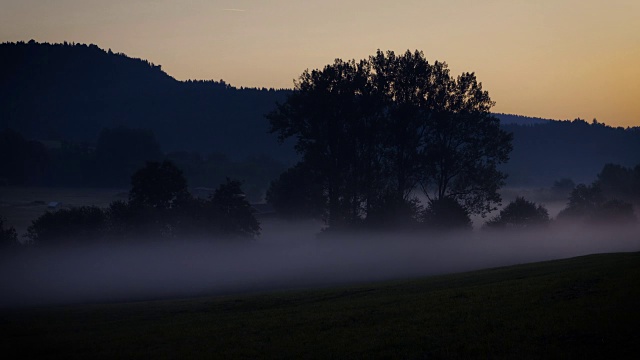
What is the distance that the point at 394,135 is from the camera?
92.2 meters

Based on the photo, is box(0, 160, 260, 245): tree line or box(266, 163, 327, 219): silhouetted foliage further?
box(266, 163, 327, 219): silhouetted foliage

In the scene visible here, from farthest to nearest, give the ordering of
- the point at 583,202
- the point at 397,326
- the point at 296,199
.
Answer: the point at 583,202 → the point at 296,199 → the point at 397,326

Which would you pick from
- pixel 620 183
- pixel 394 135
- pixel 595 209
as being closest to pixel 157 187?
pixel 394 135

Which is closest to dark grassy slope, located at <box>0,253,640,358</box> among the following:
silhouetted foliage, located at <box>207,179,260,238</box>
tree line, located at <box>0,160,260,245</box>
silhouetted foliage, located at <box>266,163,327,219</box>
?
tree line, located at <box>0,160,260,245</box>

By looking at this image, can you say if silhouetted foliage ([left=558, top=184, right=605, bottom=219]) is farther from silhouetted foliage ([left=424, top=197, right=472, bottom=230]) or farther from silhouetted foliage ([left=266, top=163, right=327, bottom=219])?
silhouetted foliage ([left=266, top=163, right=327, bottom=219])

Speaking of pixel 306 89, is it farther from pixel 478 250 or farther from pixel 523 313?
pixel 523 313

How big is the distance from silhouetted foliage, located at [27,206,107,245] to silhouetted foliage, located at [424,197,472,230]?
148 feet

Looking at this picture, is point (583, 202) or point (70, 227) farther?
point (583, 202)

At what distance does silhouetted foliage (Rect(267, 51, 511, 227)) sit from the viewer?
298ft

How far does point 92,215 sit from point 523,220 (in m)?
61.5

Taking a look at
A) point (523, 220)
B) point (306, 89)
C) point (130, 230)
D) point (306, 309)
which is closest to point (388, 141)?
point (306, 89)

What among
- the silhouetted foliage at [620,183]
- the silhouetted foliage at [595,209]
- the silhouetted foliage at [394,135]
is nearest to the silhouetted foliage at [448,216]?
the silhouetted foliage at [394,135]

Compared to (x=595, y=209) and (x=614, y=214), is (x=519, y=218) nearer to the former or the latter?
(x=614, y=214)

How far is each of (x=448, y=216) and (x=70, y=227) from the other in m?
50.9
